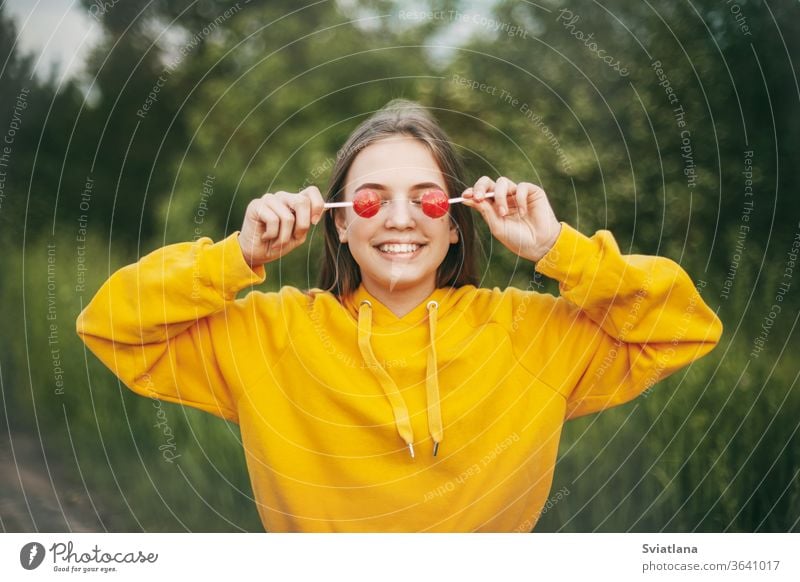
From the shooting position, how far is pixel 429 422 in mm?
1578

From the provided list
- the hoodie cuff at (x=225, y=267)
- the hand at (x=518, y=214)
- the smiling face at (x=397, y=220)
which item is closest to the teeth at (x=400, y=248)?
the smiling face at (x=397, y=220)

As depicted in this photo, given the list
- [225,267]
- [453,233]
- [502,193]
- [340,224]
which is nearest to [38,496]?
[225,267]

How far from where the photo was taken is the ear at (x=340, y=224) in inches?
63.3

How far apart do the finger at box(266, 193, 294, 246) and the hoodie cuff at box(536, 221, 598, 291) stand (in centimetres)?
37

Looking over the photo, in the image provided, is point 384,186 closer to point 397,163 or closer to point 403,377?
point 397,163

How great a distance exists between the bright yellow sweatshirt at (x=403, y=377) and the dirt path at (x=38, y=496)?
9.9 inches

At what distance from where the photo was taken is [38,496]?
5.71ft

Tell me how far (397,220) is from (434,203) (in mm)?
60

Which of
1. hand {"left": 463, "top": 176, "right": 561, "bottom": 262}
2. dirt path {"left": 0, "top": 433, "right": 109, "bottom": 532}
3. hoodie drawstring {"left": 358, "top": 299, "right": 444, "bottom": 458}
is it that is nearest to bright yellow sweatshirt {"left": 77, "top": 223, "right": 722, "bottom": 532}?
hoodie drawstring {"left": 358, "top": 299, "right": 444, "bottom": 458}

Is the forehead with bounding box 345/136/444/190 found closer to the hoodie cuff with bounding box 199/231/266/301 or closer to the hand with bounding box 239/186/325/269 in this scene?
the hand with bounding box 239/186/325/269

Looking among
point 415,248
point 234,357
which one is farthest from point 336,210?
point 234,357

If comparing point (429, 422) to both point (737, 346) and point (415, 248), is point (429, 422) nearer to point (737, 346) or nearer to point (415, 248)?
point (415, 248)

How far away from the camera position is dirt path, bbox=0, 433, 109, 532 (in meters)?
1.72

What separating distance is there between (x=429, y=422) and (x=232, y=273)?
0.37 m
